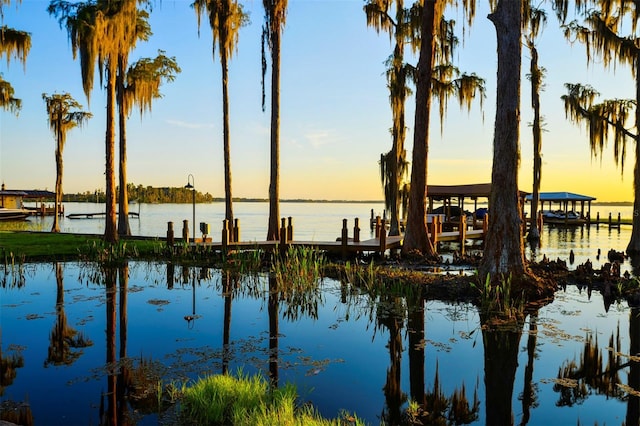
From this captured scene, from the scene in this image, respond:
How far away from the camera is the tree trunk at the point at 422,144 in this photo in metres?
16.6

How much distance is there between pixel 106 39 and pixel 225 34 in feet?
17.3

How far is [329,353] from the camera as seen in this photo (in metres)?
6.85

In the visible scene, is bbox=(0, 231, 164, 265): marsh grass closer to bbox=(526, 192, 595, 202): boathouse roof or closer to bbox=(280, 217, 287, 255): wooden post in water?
bbox=(280, 217, 287, 255): wooden post in water

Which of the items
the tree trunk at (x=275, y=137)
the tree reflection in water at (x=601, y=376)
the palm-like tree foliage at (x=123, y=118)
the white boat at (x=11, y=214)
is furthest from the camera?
the white boat at (x=11, y=214)

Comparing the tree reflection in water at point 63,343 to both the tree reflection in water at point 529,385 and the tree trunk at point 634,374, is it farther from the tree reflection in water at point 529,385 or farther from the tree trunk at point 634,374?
the tree trunk at point 634,374

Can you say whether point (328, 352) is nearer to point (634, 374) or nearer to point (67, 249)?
point (634, 374)

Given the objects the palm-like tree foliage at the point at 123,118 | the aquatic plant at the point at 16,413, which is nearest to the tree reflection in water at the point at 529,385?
the aquatic plant at the point at 16,413

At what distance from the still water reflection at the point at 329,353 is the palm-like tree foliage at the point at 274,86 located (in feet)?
27.3

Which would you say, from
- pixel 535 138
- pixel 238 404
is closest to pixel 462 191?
pixel 535 138

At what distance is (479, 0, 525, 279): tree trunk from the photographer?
10734 millimetres

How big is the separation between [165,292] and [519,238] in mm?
8297

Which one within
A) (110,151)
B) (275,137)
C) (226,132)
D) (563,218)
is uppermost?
(226,132)

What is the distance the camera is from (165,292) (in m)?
11.1

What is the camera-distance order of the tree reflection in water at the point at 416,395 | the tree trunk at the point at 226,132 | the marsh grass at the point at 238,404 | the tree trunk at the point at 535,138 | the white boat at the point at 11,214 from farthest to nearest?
the white boat at the point at 11,214, the tree trunk at the point at 535,138, the tree trunk at the point at 226,132, the tree reflection in water at the point at 416,395, the marsh grass at the point at 238,404
